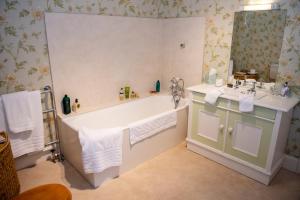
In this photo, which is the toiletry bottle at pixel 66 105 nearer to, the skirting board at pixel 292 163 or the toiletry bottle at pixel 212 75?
the toiletry bottle at pixel 212 75

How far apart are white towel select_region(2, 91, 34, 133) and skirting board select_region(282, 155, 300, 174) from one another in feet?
9.44

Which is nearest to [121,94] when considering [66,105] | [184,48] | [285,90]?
[66,105]

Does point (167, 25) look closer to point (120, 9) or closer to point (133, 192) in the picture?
point (120, 9)

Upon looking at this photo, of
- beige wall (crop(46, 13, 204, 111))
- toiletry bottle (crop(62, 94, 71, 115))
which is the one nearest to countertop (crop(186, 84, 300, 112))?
beige wall (crop(46, 13, 204, 111))

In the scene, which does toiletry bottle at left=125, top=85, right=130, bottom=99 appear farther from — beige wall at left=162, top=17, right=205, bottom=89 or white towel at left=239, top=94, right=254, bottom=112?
white towel at left=239, top=94, right=254, bottom=112

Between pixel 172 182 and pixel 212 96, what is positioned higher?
pixel 212 96

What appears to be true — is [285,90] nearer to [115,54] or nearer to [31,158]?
[115,54]

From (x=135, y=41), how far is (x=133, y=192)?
206 centimetres

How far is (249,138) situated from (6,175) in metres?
2.33

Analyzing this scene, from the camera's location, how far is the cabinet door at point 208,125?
8.53 feet

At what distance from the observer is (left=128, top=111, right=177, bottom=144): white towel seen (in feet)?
8.00

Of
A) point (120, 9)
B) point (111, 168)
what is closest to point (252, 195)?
point (111, 168)

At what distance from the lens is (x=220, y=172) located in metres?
2.56

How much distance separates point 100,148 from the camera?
2.16 m
